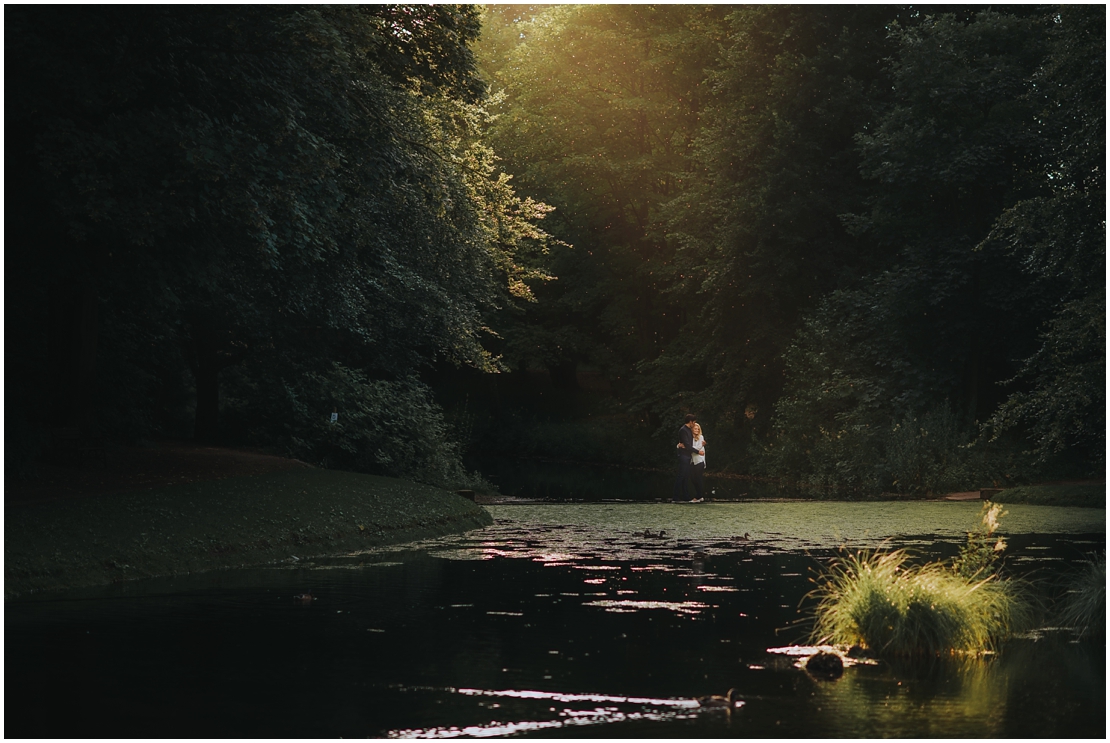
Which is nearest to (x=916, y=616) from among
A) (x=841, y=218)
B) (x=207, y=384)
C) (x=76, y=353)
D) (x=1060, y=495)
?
(x=76, y=353)

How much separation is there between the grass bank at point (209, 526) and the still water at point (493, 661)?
2.19 ft

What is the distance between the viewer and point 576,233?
52.7 metres

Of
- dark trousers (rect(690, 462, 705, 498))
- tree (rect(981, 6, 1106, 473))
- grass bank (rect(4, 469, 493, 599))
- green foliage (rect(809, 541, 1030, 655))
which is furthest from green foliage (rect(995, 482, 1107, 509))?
green foliage (rect(809, 541, 1030, 655))

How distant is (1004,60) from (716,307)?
12.5 meters

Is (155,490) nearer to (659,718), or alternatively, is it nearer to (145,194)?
(145,194)

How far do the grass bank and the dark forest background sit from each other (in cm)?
329

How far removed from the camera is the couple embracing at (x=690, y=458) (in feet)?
88.7

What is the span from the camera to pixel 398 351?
32.3 m

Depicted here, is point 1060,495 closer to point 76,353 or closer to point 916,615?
point 916,615

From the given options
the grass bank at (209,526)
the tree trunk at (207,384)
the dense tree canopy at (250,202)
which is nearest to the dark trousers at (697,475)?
the grass bank at (209,526)

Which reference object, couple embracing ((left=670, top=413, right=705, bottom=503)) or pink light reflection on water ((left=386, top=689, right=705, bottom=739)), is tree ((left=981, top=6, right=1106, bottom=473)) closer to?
couple embracing ((left=670, top=413, right=705, bottom=503))

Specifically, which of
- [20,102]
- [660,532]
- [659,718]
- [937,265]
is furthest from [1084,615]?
[937,265]

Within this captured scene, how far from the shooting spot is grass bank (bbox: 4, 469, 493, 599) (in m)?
14.5

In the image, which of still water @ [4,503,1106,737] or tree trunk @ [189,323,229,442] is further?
tree trunk @ [189,323,229,442]
